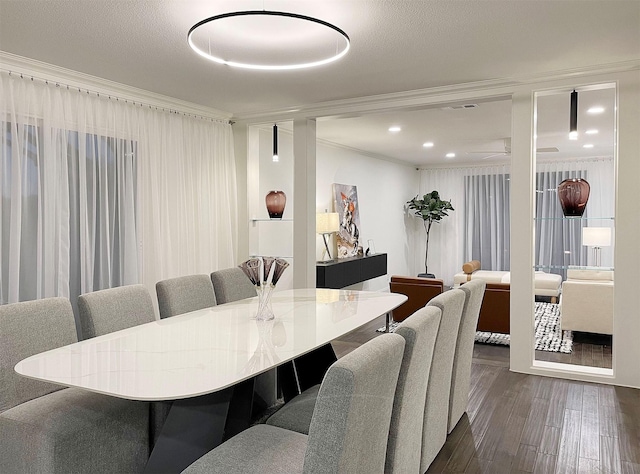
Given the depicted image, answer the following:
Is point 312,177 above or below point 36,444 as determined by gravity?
above

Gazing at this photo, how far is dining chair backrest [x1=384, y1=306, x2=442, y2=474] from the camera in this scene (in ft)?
6.21

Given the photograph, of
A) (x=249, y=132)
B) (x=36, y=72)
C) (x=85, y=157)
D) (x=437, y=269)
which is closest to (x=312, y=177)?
(x=249, y=132)

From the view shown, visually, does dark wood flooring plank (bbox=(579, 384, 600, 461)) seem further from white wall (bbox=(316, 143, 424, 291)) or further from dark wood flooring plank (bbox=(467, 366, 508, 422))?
white wall (bbox=(316, 143, 424, 291))

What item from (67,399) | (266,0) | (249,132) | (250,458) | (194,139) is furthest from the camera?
(249,132)

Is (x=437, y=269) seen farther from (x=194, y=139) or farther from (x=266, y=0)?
(x=266, y=0)

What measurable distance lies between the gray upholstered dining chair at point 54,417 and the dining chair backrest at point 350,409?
4.05 ft

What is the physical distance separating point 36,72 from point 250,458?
10.8 ft

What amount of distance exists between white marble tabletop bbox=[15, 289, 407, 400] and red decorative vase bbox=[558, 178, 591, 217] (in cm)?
210

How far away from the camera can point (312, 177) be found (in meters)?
5.28

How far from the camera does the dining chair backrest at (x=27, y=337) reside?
2365mm

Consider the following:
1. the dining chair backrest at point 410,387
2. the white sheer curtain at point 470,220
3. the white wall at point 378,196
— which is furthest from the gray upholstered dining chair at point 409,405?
the white sheer curtain at point 470,220

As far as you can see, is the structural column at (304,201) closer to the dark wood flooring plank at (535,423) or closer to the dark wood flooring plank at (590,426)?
the dark wood flooring plank at (535,423)

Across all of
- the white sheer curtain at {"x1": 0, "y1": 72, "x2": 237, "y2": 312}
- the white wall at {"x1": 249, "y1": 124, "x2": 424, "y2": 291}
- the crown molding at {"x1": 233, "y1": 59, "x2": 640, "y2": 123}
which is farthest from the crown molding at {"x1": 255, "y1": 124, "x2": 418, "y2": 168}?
the white sheer curtain at {"x1": 0, "y1": 72, "x2": 237, "y2": 312}

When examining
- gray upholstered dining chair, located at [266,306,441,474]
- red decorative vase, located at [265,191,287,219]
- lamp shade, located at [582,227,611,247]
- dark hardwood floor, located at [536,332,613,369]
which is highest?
red decorative vase, located at [265,191,287,219]
